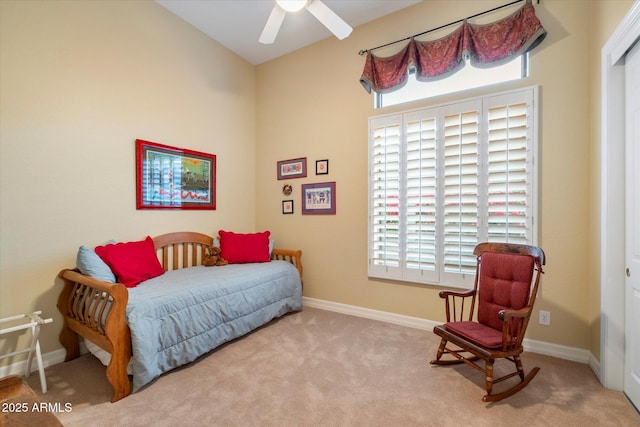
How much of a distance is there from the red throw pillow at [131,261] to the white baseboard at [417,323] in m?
1.84

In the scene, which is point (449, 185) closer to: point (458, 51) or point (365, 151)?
point (365, 151)

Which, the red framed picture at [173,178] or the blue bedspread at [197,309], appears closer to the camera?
the blue bedspread at [197,309]

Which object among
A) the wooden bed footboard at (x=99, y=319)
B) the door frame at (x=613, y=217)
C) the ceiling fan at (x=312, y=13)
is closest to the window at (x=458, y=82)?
the door frame at (x=613, y=217)

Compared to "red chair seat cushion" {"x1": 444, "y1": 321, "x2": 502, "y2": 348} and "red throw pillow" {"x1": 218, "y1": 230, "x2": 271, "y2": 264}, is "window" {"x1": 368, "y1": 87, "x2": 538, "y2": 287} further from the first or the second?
"red throw pillow" {"x1": 218, "y1": 230, "x2": 271, "y2": 264}

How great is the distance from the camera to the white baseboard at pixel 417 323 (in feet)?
7.58

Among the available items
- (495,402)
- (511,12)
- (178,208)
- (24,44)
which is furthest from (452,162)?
(24,44)

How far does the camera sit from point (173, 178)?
3.22m

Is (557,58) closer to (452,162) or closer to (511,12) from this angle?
(511,12)

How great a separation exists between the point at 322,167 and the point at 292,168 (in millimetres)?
469

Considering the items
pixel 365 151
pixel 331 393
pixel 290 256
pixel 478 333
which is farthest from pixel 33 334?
pixel 365 151

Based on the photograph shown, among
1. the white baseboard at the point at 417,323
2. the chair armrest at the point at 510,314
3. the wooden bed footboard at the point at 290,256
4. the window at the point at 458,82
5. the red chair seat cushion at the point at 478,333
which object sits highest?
the window at the point at 458,82

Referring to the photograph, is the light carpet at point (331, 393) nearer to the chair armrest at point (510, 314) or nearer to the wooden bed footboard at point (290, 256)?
the chair armrest at point (510, 314)

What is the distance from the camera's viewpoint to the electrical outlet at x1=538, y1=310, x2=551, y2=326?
2.41 m

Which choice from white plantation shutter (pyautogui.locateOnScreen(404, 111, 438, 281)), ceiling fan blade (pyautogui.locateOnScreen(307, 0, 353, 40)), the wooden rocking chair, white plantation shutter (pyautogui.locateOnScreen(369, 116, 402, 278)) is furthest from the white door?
ceiling fan blade (pyautogui.locateOnScreen(307, 0, 353, 40))
